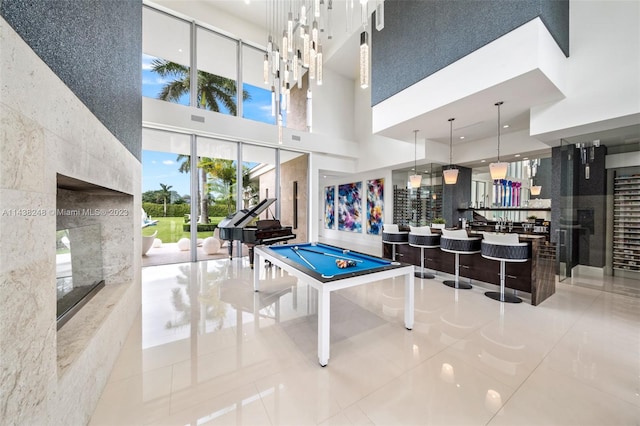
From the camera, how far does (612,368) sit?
2.28 meters

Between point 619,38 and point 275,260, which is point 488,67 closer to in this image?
point 619,38

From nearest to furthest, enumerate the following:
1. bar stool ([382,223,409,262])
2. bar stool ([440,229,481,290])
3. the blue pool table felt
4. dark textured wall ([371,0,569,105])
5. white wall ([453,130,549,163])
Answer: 1. the blue pool table felt
2. dark textured wall ([371,0,569,105])
3. bar stool ([440,229,481,290])
4. bar stool ([382,223,409,262])
5. white wall ([453,130,549,163])

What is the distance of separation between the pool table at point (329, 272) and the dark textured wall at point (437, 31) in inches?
167

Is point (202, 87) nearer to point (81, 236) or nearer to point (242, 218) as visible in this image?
point (242, 218)

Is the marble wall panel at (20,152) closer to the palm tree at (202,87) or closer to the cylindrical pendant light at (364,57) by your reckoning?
the cylindrical pendant light at (364,57)

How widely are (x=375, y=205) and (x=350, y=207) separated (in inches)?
58.6

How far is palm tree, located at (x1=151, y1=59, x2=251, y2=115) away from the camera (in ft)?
21.8

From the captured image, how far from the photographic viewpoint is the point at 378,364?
2299 mm

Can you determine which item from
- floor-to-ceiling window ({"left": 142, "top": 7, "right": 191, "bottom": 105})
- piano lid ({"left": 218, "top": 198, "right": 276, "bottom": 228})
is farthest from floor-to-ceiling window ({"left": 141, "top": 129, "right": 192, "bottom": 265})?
piano lid ({"left": 218, "top": 198, "right": 276, "bottom": 228})

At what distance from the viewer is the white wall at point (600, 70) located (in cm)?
376

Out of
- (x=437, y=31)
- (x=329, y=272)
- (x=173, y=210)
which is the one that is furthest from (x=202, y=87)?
(x=329, y=272)

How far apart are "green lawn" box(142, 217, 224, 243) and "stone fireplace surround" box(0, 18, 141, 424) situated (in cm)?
513

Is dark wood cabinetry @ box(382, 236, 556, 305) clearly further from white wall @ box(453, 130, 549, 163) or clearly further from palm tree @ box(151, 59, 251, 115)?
palm tree @ box(151, 59, 251, 115)

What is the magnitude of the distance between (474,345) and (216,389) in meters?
2.62
